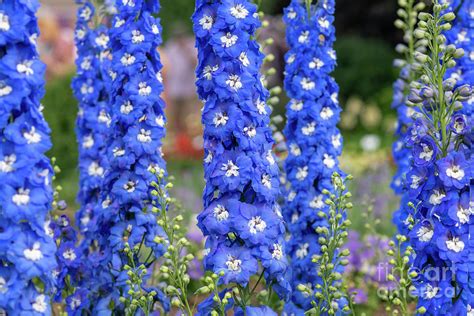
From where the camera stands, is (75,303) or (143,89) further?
(75,303)

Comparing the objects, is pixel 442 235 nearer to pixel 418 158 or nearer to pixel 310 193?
pixel 418 158

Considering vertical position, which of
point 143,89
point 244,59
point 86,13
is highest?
point 86,13

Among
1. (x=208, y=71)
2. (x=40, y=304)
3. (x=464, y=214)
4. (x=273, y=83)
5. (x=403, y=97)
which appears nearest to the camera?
(x=40, y=304)

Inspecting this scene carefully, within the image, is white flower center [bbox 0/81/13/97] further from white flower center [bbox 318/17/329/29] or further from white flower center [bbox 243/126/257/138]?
white flower center [bbox 318/17/329/29]

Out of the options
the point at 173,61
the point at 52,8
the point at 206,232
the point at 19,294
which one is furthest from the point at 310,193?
the point at 52,8

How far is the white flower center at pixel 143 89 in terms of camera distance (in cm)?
390

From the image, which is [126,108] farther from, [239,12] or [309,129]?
[309,129]

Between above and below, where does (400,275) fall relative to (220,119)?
below

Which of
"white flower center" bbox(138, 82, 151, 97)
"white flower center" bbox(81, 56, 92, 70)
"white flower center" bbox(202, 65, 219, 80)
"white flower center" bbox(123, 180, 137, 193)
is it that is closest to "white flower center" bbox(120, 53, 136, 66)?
"white flower center" bbox(138, 82, 151, 97)

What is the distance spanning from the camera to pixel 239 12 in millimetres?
3564

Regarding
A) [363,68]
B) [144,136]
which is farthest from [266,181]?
[363,68]

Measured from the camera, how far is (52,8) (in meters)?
24.0

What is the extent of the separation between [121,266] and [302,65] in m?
1.29

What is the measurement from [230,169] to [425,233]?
802 millimetres
